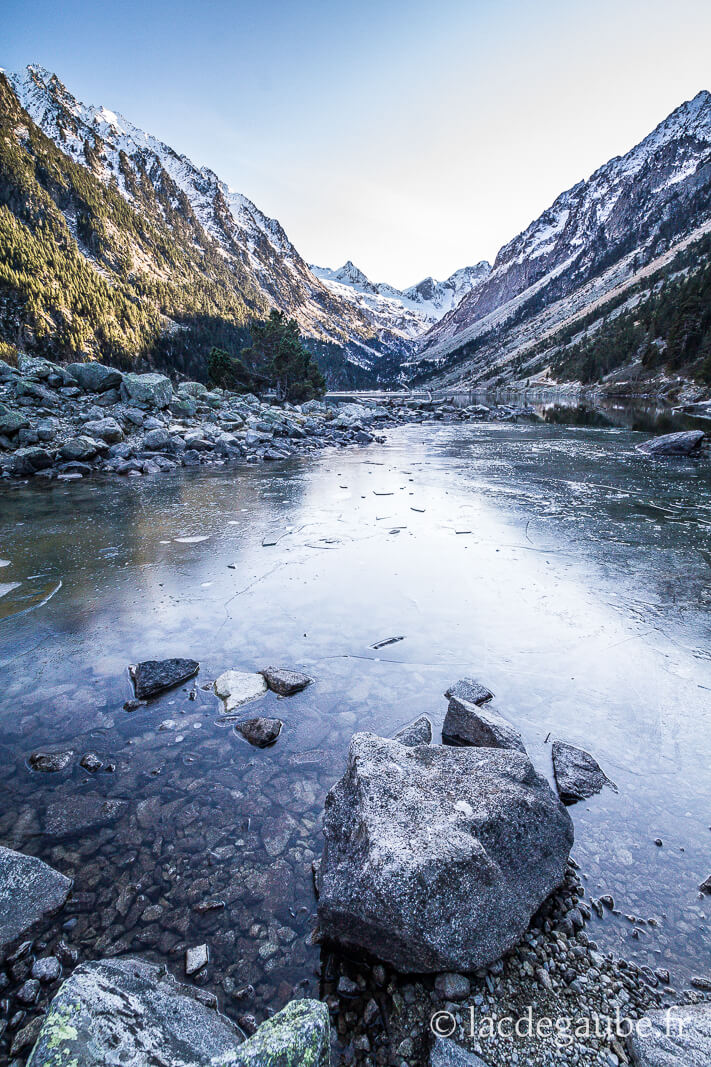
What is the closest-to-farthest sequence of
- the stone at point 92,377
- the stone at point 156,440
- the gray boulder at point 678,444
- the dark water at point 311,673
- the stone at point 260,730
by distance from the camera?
1. the dark water at point 311,673
2. the stone at point 260,730
3. the gray boulder at point 678,444
4. the stone at point 156,440
5. the stone at point 92,377

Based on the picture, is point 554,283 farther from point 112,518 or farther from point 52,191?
point 112,518

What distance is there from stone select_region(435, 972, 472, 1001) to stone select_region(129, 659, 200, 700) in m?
3.05

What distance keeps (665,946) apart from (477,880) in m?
0.94

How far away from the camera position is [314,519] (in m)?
9.58

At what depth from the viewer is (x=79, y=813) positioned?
2748mm

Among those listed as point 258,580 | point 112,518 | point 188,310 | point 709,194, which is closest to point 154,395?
point 112,518

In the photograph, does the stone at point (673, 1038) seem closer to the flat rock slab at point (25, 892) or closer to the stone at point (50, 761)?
the flat rock slab at point (25, 892)

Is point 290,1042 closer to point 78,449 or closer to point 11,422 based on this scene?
point 78,449

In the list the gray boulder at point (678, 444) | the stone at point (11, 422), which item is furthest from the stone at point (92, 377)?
the gray boulder at point (678, 444)

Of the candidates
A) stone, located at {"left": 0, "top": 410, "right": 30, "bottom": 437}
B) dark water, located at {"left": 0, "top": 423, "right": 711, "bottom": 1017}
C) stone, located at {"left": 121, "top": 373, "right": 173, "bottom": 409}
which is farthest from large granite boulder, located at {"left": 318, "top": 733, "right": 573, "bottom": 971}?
stone, located at {"left": 121, "top": 373, "right": 173, "bottom": 409}

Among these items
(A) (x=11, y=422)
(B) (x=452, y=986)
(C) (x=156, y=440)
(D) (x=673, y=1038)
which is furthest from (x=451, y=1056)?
(A) (x=11, y=422)

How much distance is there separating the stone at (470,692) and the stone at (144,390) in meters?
24.3

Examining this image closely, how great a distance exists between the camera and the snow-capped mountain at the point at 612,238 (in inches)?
4277

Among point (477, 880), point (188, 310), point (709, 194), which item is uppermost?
point (709, 194)
